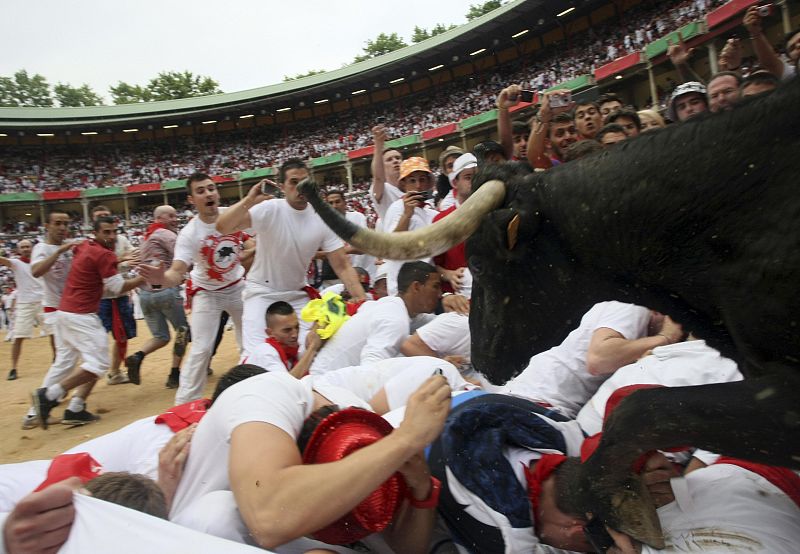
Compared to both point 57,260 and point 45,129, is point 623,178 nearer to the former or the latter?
point 57,260

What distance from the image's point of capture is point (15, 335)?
9.97 m

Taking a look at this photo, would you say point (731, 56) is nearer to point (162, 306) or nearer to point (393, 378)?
point (393, 378)

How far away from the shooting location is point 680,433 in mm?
1552

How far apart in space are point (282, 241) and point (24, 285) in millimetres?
8493

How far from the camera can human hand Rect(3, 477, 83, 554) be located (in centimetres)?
154

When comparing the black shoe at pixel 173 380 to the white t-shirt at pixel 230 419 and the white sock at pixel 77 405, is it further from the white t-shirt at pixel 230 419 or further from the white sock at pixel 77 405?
the white t-shirt at pixel 230 419

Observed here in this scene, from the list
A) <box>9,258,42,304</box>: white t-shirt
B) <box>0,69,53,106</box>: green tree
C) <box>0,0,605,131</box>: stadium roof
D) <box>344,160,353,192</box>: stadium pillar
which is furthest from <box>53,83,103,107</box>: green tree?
<box>9,258,42,304</box>: white t-shirt

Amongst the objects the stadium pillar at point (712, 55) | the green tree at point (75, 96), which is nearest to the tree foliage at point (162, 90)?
the green tree at point (75, 96)

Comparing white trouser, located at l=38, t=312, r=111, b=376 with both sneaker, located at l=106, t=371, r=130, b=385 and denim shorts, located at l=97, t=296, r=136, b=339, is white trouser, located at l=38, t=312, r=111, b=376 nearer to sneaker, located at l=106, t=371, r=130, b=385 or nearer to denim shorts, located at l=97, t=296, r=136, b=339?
denim shorts, located at l=97, t=296, r=136, b=339

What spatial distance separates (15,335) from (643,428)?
11411 mm

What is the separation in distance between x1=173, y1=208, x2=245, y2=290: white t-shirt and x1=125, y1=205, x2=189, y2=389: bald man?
61.4 inches

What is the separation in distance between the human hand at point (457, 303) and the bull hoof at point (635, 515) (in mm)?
2553

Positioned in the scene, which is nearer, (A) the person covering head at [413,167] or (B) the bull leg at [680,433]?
(B) the bull leg at [680,433]

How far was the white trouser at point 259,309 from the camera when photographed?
481 centimetres
